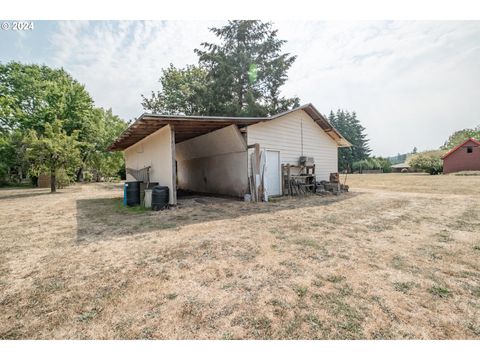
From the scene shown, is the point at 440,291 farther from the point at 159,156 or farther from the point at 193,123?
the point at 159,156

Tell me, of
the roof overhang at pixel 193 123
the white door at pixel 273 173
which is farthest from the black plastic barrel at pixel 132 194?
the white door at pixel 273 173

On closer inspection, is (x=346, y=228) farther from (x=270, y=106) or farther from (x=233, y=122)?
(x=270, y=106)

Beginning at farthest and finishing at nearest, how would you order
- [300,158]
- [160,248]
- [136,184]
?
[300,158] → [136,184] → [160,248]

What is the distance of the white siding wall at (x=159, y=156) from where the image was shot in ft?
26.7

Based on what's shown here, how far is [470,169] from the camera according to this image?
89.7 feet

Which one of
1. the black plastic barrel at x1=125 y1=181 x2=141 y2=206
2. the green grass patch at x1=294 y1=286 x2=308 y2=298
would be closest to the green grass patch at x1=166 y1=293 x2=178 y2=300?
the green grass patch at x1=294 y1=286 x2=308 y2=298

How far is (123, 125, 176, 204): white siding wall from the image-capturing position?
8.15m

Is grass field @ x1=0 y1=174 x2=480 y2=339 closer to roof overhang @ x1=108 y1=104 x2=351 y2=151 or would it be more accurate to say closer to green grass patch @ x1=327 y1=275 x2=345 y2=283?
green grass patch @ x1=327 y1=275 x2=345 y2=283

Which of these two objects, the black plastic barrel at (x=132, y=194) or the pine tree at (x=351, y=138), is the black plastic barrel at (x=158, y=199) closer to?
the black plastic barrel at (x=132, y=194)

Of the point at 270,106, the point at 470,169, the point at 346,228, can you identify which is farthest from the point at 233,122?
the point at 470,169

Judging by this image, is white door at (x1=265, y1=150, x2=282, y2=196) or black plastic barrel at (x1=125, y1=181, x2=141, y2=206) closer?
black plastic barrel at (x1=125, y1=181, x2=141, y2=206)

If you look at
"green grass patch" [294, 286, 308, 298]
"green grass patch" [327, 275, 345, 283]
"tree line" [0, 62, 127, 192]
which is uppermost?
"tree line" [0, 62, 127, 192]

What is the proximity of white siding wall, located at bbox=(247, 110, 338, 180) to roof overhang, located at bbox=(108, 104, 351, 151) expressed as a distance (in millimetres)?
342
